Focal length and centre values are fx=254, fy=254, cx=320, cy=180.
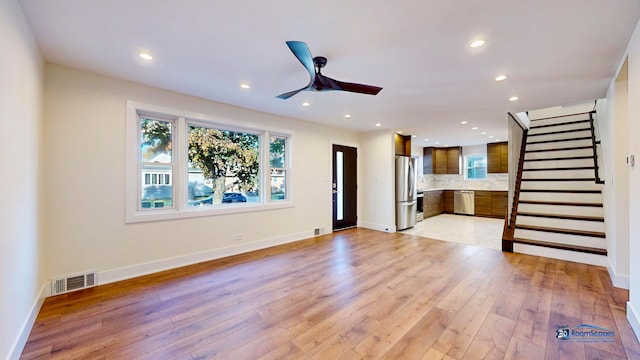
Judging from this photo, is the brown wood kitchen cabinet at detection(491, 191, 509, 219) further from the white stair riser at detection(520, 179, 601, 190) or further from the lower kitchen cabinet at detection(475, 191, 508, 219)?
the white stair riser at detection(520, 179, 601, 190)

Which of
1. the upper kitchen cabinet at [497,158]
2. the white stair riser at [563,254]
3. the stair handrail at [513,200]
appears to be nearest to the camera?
the white stair riser at [563,254]

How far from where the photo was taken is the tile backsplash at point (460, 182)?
26.3 ft

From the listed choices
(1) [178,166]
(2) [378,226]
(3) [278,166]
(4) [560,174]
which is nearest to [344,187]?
(2) [378,226]

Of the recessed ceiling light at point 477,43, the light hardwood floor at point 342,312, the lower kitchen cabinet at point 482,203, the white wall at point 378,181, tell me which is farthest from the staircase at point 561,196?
the recessed ceiling light at point 477,43

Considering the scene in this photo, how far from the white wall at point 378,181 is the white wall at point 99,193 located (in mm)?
3605

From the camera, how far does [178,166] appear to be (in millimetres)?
3631

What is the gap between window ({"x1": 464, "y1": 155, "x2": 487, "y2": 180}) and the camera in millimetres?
8477

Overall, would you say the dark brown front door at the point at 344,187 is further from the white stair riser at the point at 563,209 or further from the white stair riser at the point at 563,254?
the white stair riser at the point at 563,209

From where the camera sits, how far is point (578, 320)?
7.38 ft

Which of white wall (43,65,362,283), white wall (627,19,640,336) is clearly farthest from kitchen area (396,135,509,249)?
white wall (43,65,362,283)

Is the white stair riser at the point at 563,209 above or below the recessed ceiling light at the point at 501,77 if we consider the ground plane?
below

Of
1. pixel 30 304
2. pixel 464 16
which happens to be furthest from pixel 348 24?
pixel 30 304

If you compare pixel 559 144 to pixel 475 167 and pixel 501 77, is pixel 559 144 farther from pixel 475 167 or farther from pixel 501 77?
pixel 501 77

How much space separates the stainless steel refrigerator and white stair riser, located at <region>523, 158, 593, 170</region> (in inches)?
93.9
